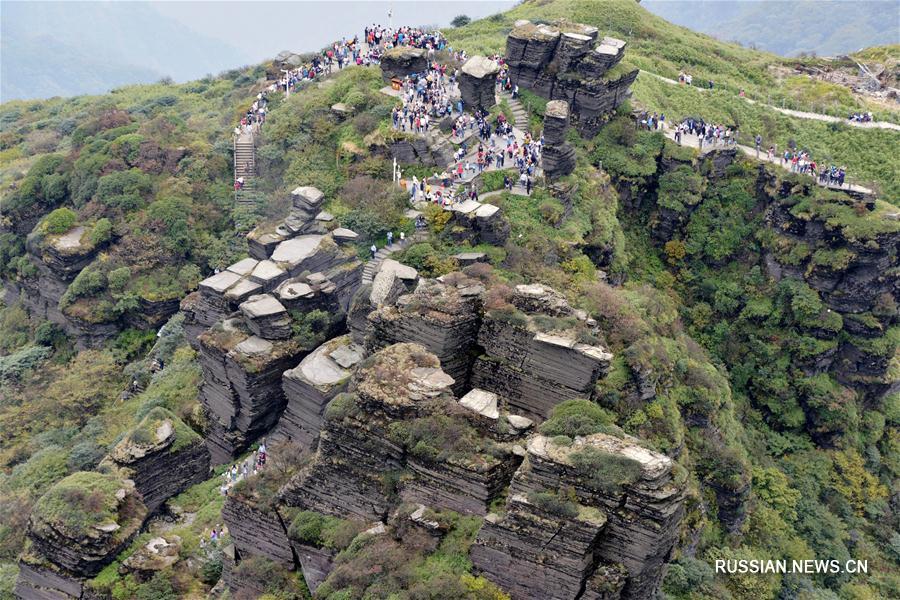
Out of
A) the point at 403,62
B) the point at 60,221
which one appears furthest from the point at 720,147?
the point at 60,221

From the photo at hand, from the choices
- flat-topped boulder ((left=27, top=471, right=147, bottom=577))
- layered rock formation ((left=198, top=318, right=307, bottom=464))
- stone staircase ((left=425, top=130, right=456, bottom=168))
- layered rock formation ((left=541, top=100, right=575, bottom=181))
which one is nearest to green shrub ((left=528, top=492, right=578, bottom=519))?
flat-topped boulder ((left=27, top=471, right=147, bottom=577))

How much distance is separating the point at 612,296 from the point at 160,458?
24.5 meters

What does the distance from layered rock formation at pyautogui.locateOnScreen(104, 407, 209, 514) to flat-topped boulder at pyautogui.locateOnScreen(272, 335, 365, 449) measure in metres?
4.19

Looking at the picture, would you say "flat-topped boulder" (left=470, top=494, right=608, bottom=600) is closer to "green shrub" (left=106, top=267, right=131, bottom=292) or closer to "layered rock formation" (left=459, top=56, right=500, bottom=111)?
"layered rock formation" (left=459, top=56, right=500, bottom=111)

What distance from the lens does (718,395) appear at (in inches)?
1903

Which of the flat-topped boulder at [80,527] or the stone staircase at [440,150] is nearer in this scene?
the flat-topped boulder at [80,527]

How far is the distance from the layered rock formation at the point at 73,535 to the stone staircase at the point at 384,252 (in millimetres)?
18226

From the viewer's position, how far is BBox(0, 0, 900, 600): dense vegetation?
4497 centimetres

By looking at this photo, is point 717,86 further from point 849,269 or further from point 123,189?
point 123,189

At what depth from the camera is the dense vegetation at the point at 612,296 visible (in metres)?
45.0

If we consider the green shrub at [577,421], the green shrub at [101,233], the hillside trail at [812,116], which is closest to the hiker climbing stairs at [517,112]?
the hillside trail at [812,116]

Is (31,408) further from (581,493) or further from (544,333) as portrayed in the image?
(581,493)

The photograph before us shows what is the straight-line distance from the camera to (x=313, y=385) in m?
38.6

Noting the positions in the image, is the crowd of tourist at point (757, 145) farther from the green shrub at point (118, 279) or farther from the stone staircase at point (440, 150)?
the green shrub at point (118, 279)
